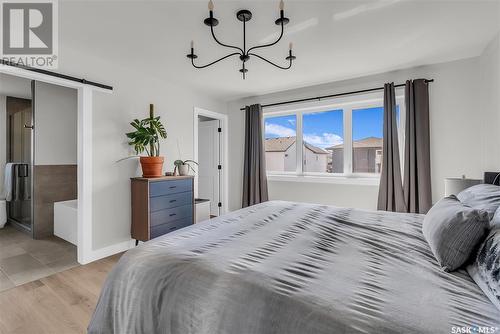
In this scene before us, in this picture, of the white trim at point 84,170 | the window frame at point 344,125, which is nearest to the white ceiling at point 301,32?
the window frame at point 344,125

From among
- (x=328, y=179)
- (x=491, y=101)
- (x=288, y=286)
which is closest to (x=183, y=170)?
(x=328, y=179)

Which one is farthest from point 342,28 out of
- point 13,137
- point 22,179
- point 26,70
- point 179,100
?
point 13,137

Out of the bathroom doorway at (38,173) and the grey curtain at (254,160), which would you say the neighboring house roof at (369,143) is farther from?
the bathroom doorway at (38,173)

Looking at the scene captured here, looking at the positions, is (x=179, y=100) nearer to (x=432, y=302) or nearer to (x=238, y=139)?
(x=238, y=139)

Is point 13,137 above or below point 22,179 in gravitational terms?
above

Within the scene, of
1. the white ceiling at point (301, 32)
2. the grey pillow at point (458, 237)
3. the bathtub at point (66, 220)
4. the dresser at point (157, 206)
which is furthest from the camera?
the bathtub at point (66, 220)

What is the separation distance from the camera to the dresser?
2.98m

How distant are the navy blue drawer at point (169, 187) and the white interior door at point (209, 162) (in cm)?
148

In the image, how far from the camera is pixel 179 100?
3.92 m

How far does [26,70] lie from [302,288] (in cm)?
304

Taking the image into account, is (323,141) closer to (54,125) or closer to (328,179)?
(328,179)

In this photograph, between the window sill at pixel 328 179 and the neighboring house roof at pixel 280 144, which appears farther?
the neighboring house roof at pixel 280 144

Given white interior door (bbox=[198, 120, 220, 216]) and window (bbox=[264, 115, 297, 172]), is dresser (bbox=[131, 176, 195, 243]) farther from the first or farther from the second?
window (bbox=[264, 115, 297, 172])

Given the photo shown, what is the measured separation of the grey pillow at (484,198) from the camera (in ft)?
4.16
